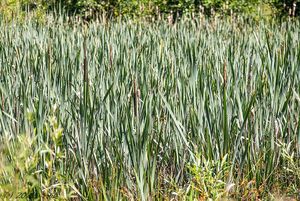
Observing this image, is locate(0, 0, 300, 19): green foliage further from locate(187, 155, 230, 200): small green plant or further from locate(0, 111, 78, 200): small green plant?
locate(187, 155, 230, 200): small green plant

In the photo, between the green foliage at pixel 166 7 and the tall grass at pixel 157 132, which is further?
the green foliage at pixel 166 7

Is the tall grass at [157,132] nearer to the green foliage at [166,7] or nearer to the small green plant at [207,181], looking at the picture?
the small green plant at [207,181]

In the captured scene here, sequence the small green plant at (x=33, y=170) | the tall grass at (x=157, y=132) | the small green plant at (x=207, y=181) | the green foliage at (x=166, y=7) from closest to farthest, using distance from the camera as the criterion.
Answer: the small green plant at (x=33, y=170)
the small green plant at (x=207, y=181)
the tall grass at (x=157, y=132)
the green foliage at (x=166, y=7)

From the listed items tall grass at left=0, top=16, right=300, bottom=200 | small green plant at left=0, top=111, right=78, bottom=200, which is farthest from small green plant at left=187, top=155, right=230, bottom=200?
small green plant at left=0, top=111, right=78, bottom=200

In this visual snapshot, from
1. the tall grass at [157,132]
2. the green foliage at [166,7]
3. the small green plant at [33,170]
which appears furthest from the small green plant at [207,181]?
the green foliage at [166,7]

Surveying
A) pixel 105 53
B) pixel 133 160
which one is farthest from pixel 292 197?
pixel 105 53

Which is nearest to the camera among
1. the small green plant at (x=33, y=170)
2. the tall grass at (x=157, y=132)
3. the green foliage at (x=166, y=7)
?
the small green plant at (x=33, y=170)

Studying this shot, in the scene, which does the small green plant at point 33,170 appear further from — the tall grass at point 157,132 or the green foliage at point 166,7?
the green foliage at point 166,7

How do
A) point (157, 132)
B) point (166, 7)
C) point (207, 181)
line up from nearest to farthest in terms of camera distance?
point (207, 181) → point (157, 132) → point (166, 7)

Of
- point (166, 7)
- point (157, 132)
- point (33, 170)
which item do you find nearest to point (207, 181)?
point (157, 132)

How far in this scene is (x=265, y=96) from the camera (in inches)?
98.7

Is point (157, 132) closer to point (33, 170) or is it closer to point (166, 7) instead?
point (33, 170)

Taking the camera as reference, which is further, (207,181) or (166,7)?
(166,7)

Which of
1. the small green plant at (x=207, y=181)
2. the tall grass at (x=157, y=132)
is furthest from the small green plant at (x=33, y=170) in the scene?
the small green plant at (x=207, y=181)
